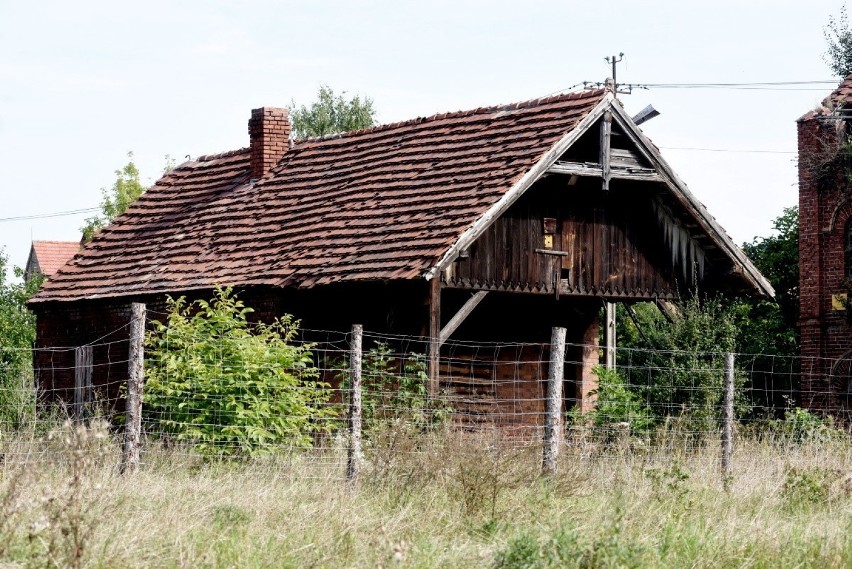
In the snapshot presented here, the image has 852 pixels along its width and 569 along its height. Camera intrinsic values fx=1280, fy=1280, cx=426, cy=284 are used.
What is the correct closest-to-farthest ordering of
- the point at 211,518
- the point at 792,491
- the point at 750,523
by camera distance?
the point at 211,518
the point at 750,523
the point at 792,491

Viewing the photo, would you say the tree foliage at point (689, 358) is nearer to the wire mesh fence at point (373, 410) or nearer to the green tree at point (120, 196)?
the wire mesh fence at point (373, 410)

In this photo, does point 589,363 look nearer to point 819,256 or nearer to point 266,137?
point 266,137

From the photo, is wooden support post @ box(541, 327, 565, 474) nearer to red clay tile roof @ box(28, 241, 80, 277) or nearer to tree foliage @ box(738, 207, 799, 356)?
tree foliage @ box(738, 207, 799, 356)

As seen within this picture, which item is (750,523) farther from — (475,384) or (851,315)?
(851,315)

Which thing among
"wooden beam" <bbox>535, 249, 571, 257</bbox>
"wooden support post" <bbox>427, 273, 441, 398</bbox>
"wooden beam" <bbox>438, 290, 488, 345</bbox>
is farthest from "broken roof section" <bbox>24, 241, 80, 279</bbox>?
"wooden support post" <bbox>427, 273, 441, 398</bbox>

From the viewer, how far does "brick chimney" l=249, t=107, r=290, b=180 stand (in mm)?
22297

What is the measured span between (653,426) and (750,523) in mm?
7905

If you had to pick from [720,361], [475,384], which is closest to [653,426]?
[720,361]

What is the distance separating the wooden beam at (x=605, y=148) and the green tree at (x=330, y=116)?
2835cm

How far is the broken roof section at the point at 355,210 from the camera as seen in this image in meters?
16.5

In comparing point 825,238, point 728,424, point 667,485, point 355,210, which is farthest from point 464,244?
point 825,238

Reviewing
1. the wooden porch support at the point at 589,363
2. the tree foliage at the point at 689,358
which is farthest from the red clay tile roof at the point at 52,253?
the tree foliage at the point at 689,358

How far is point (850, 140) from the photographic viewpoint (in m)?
24.6

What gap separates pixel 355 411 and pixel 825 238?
15978 mm
